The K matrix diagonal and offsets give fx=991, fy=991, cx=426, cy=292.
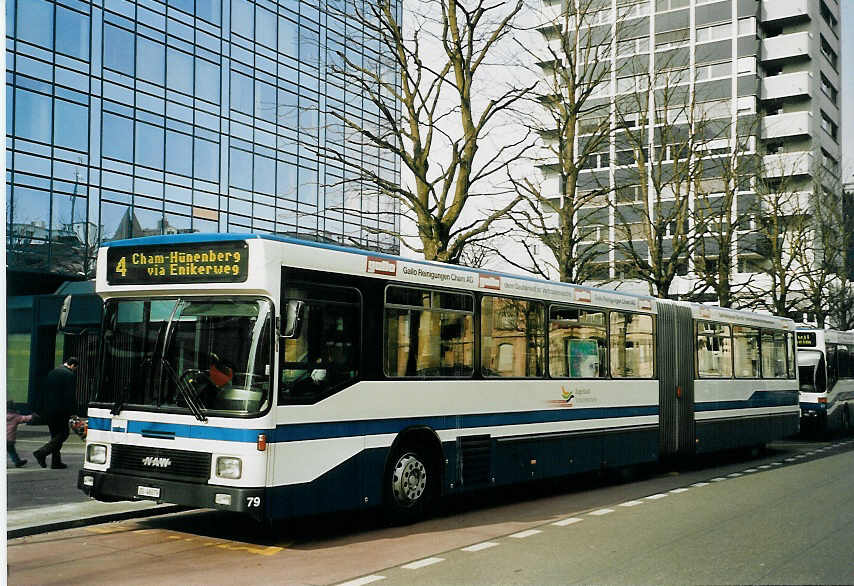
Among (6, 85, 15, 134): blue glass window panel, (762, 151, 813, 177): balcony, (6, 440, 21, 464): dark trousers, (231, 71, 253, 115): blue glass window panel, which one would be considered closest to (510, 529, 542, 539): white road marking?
(6, 440, 21, 464): dark trousers

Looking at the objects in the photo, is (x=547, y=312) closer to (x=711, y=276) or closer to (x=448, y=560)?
(x=448, y=560)

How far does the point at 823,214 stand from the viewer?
48000 millimetres

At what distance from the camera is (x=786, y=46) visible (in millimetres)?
70625

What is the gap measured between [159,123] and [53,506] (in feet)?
87.0

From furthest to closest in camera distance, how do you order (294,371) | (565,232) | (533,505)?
(565,232), (533,505), (294,371)

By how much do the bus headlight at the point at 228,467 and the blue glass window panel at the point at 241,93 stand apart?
32.5 metres

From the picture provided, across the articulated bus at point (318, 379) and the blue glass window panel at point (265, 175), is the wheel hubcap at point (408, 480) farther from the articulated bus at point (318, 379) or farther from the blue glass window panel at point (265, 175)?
the blue glass window panel at point (265, 175)

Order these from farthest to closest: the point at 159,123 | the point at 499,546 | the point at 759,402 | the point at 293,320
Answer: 1. the point at 159,123
2. the point at 759,402
3. the point at 499,546
4. the point at 293,320

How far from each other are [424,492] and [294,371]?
264cm

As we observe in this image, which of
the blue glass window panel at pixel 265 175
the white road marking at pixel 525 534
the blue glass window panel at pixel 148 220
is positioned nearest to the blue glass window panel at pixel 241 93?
the blue glass window panel at pixel 265 175

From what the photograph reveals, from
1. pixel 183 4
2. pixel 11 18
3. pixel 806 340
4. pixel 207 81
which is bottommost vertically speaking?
pixel 806 340

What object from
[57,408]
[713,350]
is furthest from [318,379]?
[713,350]

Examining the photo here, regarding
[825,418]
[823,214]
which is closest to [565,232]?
[825,418]

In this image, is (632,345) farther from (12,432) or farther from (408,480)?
(12,432)
